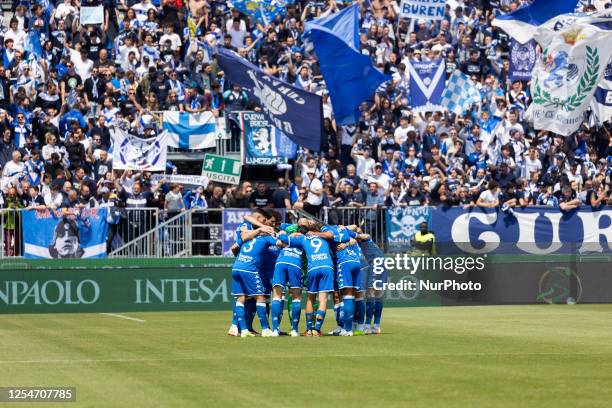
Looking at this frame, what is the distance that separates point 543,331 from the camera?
2181cm

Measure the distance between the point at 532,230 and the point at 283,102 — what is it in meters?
7.66

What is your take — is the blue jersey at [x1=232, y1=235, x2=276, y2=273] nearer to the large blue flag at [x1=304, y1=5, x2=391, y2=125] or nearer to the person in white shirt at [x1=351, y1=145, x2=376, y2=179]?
the large blue flag at [x1=304, y1=5, x2=391, y2=125]

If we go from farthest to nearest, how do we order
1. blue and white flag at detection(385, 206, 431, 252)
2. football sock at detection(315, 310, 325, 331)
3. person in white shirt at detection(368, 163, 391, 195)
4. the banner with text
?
the banner with text
person in white shirt at detection(368, 163, 391, 195)
blue and white flag at detection(385, 206, 431, 252)
football sock at detection(315, 310, 325, 331)

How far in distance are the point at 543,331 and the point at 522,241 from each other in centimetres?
1177

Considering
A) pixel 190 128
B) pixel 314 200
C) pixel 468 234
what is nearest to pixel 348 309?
pixel 314 200

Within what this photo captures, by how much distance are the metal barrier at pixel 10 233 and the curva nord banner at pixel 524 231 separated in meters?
10.4

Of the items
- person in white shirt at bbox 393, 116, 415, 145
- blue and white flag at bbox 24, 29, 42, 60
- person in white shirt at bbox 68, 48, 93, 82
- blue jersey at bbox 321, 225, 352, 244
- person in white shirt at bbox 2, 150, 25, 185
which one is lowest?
blue jersey at bbox 321, 225, 352, 244

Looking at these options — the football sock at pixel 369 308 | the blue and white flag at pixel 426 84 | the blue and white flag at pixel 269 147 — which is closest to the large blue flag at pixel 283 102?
the blue and white flag at pixel 269 147

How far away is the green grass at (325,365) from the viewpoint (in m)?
12.5

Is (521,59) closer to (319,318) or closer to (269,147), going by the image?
(269,147)

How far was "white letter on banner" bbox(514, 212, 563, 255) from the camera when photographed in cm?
3315

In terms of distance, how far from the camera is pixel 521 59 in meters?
36.6

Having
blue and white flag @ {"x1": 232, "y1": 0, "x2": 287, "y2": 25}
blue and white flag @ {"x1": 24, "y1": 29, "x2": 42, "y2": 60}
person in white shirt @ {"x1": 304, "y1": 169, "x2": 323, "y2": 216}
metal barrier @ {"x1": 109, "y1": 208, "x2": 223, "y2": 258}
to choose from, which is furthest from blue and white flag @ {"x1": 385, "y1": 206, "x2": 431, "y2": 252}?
blue and white flag @ {"x1": 24, "y1": 29, "x2": 42, "y2": 60}

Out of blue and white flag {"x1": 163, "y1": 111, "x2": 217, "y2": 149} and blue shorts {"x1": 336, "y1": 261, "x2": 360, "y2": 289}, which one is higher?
blue and white flag {"x1": 163, "y1": 111, "x2": 217, "y2": 149}
